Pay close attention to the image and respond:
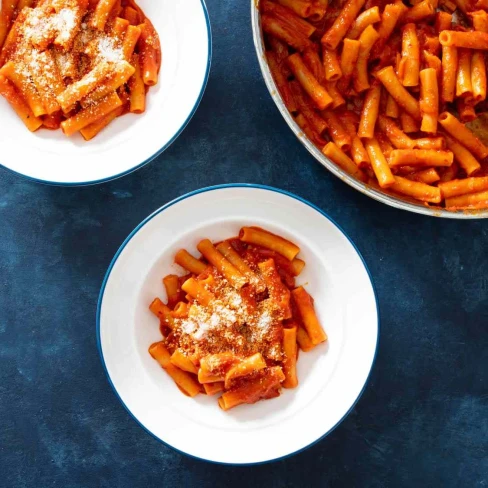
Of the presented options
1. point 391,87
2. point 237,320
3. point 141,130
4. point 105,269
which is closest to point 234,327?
point 237,320

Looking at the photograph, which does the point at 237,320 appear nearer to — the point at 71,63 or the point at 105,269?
the point at 105,269

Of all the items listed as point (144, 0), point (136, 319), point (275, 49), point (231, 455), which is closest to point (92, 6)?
point (144, 0)

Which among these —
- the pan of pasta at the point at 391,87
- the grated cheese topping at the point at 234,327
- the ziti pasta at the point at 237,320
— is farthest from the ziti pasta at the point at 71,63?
the grated cheese topping at the point at 234,327

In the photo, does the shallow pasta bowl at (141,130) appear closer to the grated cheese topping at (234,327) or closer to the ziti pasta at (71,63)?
the ziti pasta at (71,63)

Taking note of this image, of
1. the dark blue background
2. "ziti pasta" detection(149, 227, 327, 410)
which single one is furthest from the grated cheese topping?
the dark blue background

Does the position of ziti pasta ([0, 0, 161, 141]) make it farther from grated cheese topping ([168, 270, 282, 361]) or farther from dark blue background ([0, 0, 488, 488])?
grated cheese topping ([168, 270, 282, 361])

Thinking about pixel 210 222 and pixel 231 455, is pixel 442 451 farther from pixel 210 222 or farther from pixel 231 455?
pixel 210 222
